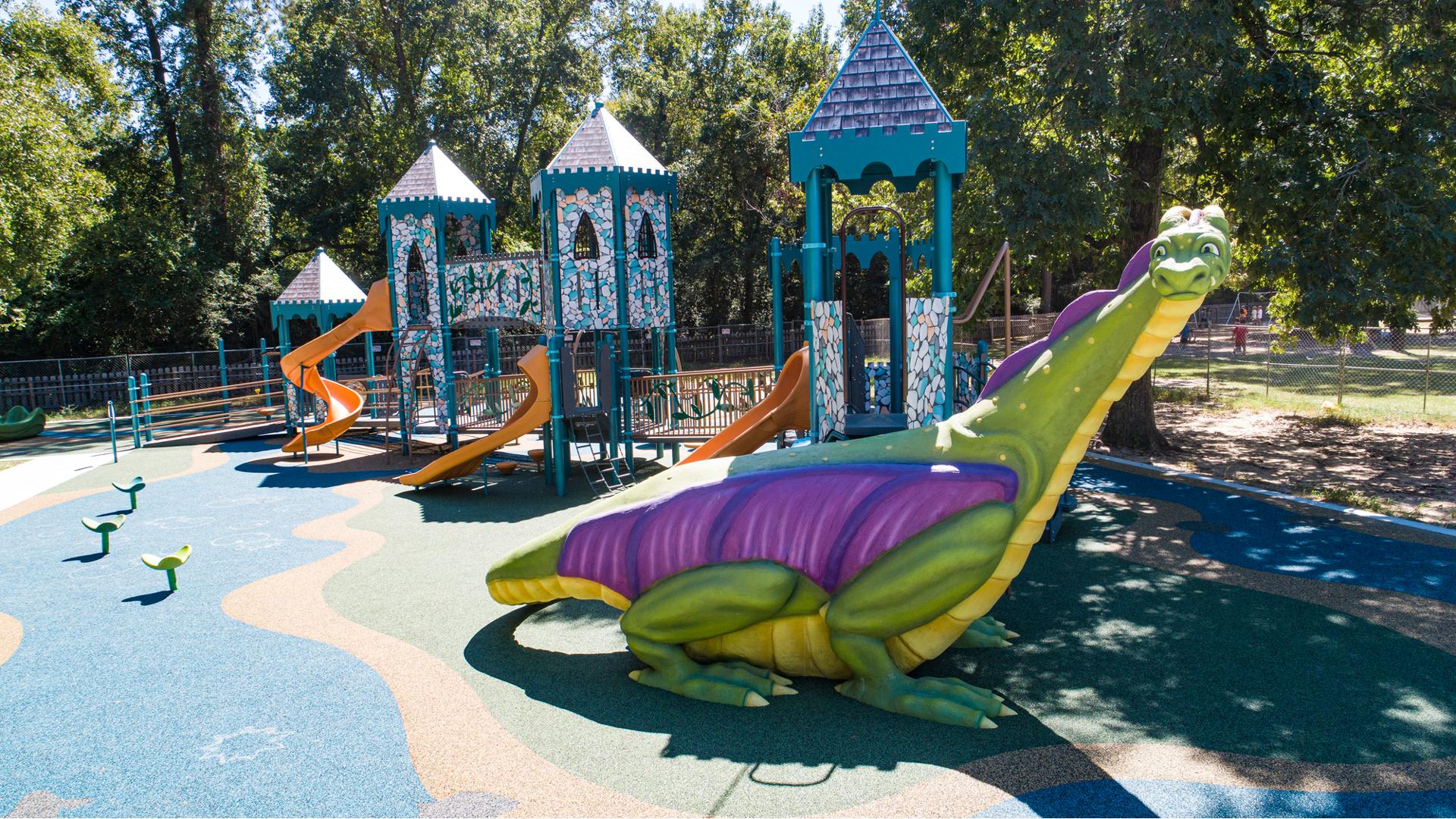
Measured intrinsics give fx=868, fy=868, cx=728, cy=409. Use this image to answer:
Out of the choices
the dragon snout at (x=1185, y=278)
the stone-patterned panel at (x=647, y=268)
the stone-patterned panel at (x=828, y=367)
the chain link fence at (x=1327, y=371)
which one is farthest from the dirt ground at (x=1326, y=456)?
the stone-patterned panel at (x=647, y=268)

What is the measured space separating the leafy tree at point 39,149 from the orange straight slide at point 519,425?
10134 mm

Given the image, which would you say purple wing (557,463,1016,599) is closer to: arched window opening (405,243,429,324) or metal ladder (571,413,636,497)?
metal ladder (571,413,636,497)

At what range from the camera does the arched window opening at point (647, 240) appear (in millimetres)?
13172

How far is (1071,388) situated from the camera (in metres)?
4.61

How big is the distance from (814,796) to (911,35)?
13.4 meters

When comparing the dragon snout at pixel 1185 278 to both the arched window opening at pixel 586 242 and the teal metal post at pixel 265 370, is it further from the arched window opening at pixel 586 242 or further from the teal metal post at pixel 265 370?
the teal metal post at pixel 265 370

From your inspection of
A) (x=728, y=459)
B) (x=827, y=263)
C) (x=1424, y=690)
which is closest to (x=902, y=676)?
(x=728, y=459)

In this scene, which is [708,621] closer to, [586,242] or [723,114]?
[586,242]

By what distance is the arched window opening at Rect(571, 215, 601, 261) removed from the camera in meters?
12.6

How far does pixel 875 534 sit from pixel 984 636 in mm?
1673

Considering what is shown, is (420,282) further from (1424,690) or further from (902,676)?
(1424,690)

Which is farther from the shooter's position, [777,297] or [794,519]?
[777,297]

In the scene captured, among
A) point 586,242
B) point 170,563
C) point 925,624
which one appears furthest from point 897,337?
point 586,242

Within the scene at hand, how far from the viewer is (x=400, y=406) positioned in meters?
14.6
